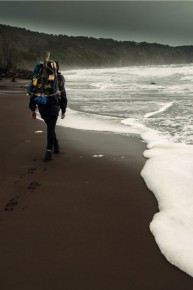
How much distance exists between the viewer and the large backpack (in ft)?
18.1

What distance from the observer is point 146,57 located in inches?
7446

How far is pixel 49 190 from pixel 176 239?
1.64 metres

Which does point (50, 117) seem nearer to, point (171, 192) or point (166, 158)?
point (166, 158)

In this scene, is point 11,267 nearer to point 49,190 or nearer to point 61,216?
point 61,216

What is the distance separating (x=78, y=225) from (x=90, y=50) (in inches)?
6713

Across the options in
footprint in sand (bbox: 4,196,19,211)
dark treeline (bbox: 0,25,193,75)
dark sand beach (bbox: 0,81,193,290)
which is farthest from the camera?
dark treeline (bbox: 0,25,193,75)

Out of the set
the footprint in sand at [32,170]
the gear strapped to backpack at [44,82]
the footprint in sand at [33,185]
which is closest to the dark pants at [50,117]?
the gear strapped to backpack at [44,82]

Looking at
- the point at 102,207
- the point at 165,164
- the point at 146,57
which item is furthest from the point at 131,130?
→ the point at 146,57

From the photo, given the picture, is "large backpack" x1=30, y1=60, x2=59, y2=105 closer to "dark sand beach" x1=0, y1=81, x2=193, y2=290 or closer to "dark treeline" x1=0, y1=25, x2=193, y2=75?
"dark sand beach" x1=0, y1=81, x2=193, y2=290

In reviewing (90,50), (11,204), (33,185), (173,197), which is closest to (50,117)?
(33,185)

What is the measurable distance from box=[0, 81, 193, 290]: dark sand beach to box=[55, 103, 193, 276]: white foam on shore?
9cm

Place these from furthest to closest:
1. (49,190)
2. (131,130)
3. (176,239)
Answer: (131,130), (49,190), (176,239)

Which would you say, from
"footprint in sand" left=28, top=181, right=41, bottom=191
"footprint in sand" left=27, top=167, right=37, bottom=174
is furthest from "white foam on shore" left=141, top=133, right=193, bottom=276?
"footprint in sand" left=27, top=167, right=37, bottom=174

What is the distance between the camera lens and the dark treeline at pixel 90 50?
462 ft
